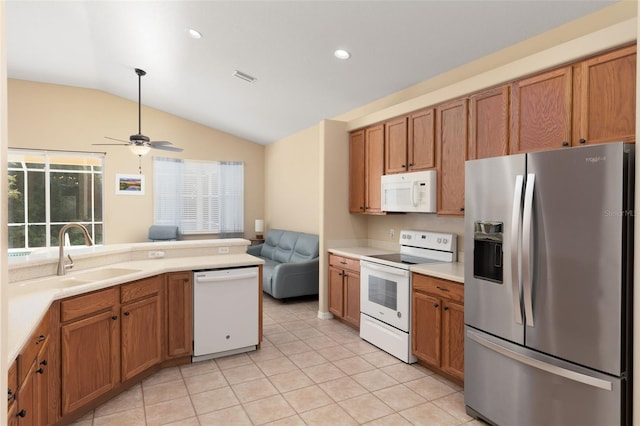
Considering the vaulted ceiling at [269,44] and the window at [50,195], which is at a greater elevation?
the vaulted ceiling at [269,44]

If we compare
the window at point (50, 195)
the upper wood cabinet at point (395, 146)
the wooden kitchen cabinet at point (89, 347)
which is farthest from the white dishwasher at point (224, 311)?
the window at point (50, 195)

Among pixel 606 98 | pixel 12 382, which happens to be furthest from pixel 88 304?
pixel 606 98

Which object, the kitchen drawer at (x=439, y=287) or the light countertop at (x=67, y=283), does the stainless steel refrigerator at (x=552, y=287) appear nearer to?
the kitchen drawer at (x=439, y=287)

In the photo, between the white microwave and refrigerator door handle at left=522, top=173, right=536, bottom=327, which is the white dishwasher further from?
refrigerator door handle at left=522, top=173, right=536, bottom=327

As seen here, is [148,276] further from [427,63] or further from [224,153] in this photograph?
[224,153]

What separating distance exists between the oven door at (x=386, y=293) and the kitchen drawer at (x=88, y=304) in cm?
225

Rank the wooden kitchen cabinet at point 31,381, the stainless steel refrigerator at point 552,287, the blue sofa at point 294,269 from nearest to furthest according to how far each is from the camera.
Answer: the wooden kitchen cabinet at point 31,381
the stainless steel refrigerator at point 552,287
the blue sofa at point 294,269

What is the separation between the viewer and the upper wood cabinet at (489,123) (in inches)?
111

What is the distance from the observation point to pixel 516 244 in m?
2.11

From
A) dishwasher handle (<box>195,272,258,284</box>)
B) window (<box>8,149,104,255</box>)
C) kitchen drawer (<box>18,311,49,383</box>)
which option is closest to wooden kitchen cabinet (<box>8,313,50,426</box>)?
kitchen drawer (<box>18,311,49,383</box>)

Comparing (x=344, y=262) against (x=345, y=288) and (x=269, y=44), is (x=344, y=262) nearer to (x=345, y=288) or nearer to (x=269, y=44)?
(x=345, y=288)

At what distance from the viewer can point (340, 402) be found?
2.70 meters

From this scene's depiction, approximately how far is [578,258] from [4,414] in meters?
2.31

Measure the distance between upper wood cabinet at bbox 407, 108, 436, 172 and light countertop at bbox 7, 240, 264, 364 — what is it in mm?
1822
